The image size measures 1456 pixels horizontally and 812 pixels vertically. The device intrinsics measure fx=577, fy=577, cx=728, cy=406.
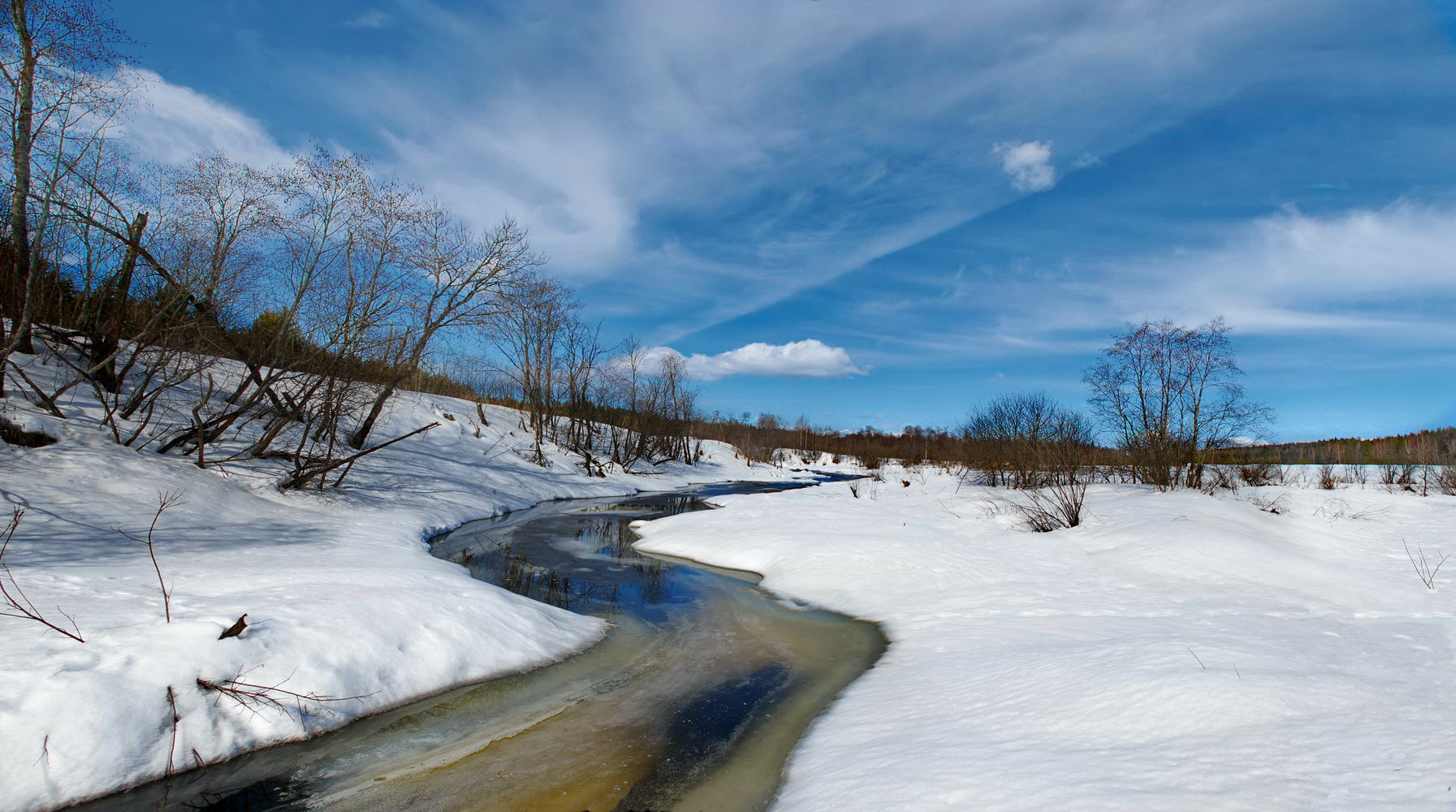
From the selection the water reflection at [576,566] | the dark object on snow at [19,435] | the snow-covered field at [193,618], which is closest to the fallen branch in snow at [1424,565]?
the water reflection at [576,566]

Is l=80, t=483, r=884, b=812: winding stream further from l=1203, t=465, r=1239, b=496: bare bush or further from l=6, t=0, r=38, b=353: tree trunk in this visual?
l=1203, t=465, r=1239, b=496: bare bush

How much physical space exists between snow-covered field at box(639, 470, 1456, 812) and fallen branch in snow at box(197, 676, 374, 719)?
3.70 m

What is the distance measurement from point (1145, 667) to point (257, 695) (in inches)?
255

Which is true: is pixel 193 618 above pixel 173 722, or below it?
above

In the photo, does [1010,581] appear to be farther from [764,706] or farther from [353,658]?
[353,658]

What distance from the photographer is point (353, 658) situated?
4.85m

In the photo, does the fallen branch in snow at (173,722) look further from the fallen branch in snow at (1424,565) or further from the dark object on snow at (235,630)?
the fallen branch in snow at (1424,565)

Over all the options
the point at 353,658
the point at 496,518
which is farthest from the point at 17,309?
the point at 353,658

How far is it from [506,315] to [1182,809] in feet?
67.7

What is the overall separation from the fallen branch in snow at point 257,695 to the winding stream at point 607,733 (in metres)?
0.31

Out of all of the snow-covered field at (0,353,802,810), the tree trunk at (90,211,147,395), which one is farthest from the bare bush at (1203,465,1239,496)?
the tree trunk at (90,211,147,395)

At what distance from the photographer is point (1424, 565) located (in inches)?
289

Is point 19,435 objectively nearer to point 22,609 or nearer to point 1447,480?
point 22,609

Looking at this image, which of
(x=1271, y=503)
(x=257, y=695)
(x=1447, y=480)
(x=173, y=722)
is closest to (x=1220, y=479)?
(x=1271, y=503)
